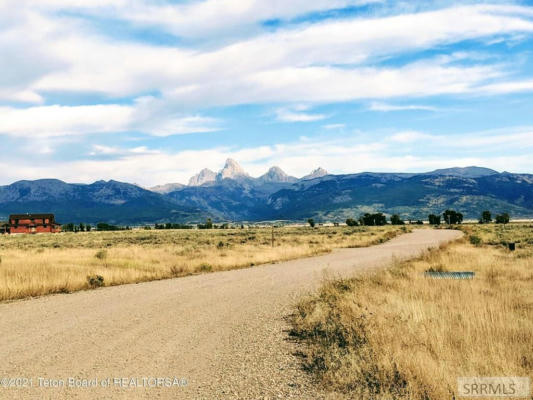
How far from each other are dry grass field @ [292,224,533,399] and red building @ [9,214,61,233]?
13197cm

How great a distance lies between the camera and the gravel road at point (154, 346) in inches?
235

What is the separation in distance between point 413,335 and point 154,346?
502cm

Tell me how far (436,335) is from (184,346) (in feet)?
15.9

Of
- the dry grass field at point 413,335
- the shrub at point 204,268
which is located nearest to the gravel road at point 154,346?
the dry grass field at point 413,335

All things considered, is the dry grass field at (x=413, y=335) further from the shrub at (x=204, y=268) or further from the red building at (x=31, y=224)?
the red building at (x=31, y=224)

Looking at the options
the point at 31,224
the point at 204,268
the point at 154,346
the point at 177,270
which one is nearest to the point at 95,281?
the point at 177,270

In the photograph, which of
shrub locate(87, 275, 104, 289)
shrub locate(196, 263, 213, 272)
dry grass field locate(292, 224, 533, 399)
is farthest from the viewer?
shrub locate(196, 263, 213, 272)

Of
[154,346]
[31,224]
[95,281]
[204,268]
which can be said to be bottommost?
[31,224]

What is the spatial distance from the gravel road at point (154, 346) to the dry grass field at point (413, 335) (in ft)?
1.92

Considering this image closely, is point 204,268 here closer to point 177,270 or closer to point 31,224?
point 177,270

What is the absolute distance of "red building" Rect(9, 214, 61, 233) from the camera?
405 feet

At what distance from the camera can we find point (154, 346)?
8.05 m

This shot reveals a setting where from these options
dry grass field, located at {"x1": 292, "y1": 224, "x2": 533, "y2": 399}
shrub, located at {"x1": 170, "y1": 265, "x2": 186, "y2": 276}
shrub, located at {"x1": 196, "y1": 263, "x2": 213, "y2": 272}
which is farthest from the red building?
dry grass field, located at {"x1": 292, "y1": 224, "x2": 533, "y2": 399}

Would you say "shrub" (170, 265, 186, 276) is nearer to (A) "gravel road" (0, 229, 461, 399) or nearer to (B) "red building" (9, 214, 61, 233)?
(A) "gravel road" (0, 229, 461, 399)
